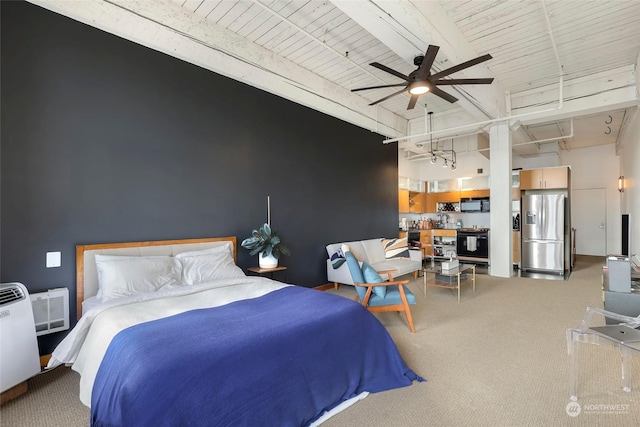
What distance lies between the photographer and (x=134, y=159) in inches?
136

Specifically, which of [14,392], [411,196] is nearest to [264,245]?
[14,392]

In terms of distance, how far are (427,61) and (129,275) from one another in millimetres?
3666

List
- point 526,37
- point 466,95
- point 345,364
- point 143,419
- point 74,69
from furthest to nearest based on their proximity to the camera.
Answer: point 466,95, point 526,37, point 74,69, point 345,364, point 143,419

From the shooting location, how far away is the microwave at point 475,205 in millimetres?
8734

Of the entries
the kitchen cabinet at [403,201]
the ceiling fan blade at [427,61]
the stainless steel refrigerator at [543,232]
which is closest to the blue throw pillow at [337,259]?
the ceiling fan blade at [427,61]

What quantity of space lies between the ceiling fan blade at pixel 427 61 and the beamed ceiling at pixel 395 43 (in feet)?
1.51

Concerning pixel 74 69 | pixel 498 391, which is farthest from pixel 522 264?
pixel 74 69

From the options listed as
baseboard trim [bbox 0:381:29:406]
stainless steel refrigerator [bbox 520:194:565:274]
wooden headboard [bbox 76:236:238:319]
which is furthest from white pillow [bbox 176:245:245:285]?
stainless steel refrigerator [bbox 520:194:565:274]

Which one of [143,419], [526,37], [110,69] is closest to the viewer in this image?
[143,419]

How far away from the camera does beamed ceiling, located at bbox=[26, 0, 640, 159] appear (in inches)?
135

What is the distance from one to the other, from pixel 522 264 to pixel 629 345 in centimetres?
644

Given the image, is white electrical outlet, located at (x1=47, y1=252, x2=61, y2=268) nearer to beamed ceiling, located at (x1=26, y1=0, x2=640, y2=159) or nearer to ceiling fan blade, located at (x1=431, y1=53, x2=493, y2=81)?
beamed ceiling, located at (x1=26, y1=0, x2=640, y2=159)

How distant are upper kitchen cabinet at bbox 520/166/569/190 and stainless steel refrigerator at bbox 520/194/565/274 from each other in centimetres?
47

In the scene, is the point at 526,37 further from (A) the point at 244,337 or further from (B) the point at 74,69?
(B) the point at 74,69
